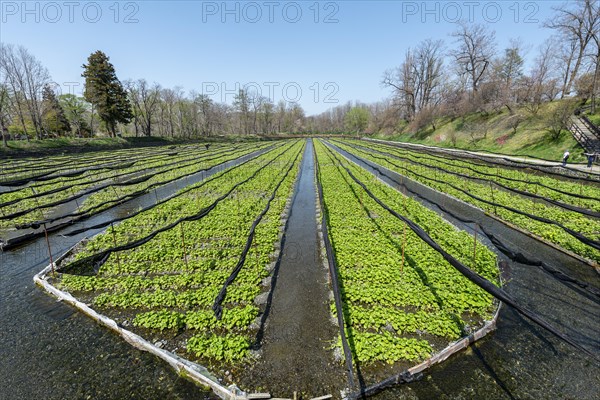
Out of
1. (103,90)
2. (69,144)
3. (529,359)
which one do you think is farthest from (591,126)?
(103,90)

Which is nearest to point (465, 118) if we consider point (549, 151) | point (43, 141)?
point (549, 151)

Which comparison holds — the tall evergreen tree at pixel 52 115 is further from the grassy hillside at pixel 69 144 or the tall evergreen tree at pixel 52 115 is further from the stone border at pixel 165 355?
the stone border at pixel 165 355

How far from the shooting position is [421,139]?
181 ft

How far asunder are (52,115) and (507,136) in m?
80.2

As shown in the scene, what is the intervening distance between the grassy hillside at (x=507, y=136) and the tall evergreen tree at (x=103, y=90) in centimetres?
6235

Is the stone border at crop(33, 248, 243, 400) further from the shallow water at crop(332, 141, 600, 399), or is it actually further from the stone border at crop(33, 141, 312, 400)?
the shallow water at crop(332, 141, 600, 399)

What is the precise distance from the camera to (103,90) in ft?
172

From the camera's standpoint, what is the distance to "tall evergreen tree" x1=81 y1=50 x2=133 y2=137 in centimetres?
5169

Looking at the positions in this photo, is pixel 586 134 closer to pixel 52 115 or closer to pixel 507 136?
pixel 507 136

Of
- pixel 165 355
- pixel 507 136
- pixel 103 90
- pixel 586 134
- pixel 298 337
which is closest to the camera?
pixel 165 355

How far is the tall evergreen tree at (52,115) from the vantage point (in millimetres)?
52853

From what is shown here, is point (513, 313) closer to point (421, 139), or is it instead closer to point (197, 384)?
point (197, 384)

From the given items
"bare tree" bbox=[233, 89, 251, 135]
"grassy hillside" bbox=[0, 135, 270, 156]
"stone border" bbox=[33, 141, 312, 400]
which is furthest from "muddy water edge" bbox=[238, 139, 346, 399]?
"bare tree" bbox=[233, 89, 251, 135]

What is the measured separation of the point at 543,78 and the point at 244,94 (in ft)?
273
